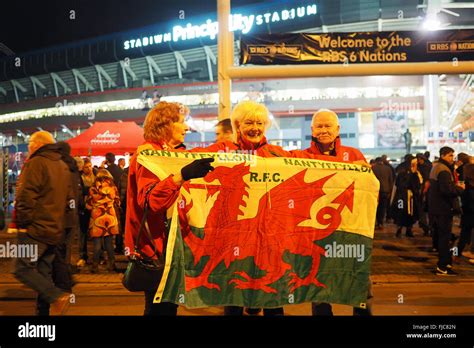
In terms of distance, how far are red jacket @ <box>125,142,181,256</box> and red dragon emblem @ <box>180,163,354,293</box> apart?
29 centimetres

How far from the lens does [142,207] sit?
3180 mm

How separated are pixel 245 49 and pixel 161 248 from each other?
7213 mm

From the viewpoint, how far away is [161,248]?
3.28 m

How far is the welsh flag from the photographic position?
360 centimetres

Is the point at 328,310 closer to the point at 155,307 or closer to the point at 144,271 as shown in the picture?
the point at 155,307

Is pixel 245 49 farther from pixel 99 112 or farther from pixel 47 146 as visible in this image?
pixel 99 112

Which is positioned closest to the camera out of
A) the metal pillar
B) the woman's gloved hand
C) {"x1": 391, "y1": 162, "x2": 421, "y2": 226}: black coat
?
the woman's gloved hand

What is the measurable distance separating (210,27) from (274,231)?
5236 centimetres

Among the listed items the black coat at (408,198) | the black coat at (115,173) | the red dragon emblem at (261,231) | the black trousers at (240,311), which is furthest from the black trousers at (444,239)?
the black coat at (115,173)

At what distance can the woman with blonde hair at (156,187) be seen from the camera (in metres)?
3.06

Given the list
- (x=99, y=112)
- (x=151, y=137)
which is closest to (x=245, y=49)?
(x=151, y=137)

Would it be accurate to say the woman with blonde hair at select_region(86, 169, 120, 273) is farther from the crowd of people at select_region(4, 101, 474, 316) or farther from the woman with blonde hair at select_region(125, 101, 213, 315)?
the woman with blonde hair at select_region(125, 101, 213, 315)

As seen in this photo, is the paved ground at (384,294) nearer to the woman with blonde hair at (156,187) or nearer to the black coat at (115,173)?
the black coat at (115,173)

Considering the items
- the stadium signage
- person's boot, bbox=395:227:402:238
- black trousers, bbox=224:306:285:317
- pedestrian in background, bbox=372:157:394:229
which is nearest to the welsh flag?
black trousers, bbox=224:306:285:317
